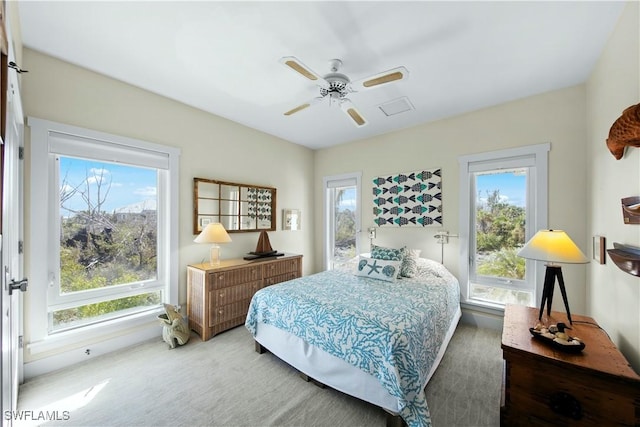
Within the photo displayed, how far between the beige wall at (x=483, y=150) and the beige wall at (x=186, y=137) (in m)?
1.05

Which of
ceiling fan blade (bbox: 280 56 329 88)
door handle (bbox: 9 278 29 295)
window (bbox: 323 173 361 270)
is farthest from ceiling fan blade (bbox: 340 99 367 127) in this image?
door handle (bbox: 9 278 29 295)

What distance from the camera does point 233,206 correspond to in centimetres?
364

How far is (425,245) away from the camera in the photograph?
3.63 meters

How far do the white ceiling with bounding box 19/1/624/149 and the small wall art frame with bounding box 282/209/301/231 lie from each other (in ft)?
6.58

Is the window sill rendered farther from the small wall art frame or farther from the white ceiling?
the white ceiling

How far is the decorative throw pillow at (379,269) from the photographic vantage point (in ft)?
9.46


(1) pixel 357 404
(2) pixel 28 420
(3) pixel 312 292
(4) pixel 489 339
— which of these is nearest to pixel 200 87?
(3) pixel 312 292

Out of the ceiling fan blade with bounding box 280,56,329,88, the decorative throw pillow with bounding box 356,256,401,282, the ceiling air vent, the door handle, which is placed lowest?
the decorative throw pillow with bounding box 356,256,401,282

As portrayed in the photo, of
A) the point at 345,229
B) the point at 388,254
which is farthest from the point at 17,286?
the point at 345,229

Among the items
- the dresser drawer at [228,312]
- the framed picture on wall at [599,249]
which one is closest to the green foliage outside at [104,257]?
the dresser drawer at [228,312]

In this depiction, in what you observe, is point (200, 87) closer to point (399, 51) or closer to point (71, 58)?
point (71, 58)

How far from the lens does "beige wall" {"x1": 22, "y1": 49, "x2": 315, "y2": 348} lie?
2246mm

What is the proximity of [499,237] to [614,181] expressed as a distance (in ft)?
4.55

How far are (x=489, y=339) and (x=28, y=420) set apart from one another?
4.09 m
